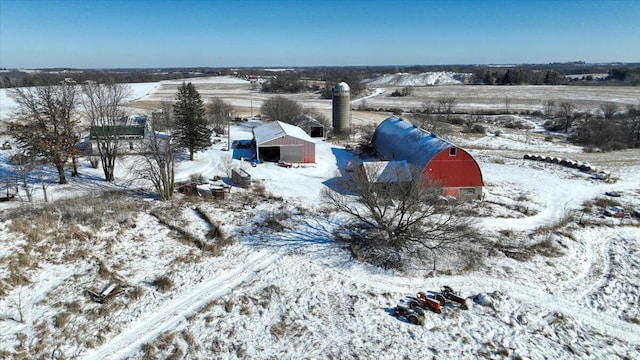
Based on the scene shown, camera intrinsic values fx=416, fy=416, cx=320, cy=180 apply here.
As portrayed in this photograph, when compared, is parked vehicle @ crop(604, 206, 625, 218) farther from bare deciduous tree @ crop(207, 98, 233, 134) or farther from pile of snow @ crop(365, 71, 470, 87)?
pile of snow @ crop(365, 71, 470, 87)

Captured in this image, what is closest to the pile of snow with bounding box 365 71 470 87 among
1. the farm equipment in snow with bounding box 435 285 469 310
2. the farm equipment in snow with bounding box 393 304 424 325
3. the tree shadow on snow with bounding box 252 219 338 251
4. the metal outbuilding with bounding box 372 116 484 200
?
the metal outbuilding with bounding box 372 116 484 200

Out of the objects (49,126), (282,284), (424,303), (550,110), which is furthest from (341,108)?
(550,110)

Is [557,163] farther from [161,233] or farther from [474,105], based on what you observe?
[474,105]

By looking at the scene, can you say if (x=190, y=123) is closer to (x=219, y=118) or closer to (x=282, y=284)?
(x=219, y=118)

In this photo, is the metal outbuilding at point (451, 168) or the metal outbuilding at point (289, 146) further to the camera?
the metal outbuilding at point (289, 146)

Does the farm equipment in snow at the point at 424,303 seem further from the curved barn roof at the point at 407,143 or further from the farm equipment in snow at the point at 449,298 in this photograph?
the curved barn roof at the point at 407,143

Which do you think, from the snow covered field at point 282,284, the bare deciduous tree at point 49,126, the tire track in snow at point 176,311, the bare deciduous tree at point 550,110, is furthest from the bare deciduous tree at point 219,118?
the bare deciduous tree at point 550,110
